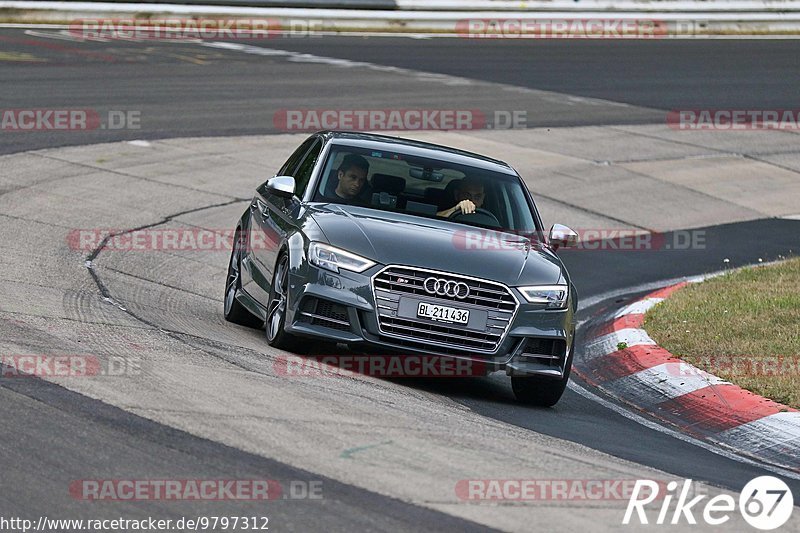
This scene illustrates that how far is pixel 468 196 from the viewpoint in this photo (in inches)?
412

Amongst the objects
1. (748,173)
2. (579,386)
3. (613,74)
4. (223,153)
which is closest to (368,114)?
(223,153)

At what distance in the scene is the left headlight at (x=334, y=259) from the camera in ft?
29.9

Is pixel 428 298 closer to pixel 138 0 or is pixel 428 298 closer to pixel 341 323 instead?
pixel 341 323

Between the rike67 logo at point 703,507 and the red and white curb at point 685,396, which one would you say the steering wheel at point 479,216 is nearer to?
the red and white curb at point 685,396

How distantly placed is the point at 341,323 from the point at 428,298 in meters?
0.57

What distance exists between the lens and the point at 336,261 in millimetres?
9180

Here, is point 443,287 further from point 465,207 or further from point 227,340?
point 227,340

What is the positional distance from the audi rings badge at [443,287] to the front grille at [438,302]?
18 millimetres

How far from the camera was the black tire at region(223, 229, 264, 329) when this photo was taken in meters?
11.1

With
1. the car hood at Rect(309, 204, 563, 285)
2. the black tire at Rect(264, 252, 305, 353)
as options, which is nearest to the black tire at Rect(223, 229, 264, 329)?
the black tire at Rect(264, 252, 305, 353)

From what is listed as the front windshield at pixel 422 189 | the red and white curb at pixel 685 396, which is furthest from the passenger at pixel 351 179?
the red and white curb at pixel 685 396

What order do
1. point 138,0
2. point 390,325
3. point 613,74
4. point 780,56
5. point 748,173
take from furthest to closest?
1. point 780,56
2. point 138,0
3. point 613,74
4. point 748,173
5. point 390,325

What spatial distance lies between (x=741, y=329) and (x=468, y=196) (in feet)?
8.68
